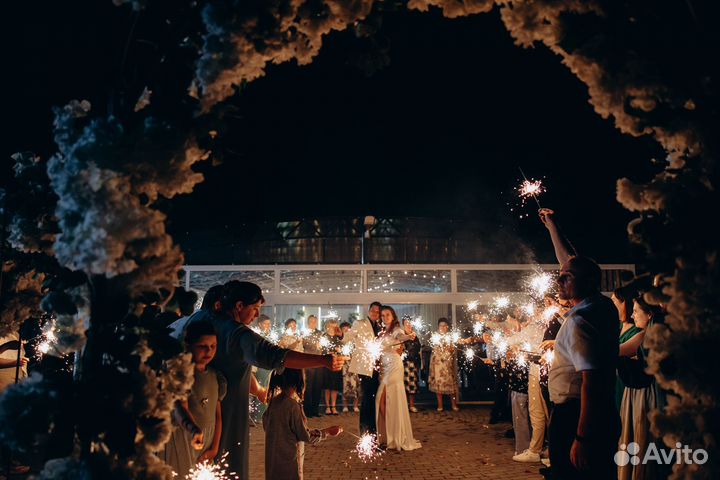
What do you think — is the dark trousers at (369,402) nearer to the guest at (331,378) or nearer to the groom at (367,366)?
the groom at (367,366)

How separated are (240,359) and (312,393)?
8578 millimetres

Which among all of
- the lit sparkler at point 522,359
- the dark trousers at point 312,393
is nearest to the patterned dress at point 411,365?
the dark trousers at point 312,393

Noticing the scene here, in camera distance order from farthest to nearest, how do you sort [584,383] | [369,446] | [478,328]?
[478,328]
[369,446]
[584,383]

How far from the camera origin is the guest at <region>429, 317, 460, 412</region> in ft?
42.0

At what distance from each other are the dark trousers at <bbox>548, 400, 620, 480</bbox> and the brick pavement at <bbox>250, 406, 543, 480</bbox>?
358 cm

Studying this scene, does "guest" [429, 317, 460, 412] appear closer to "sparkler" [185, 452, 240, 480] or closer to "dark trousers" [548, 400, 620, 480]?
"dark trousers" [548, 400, 620, 480]

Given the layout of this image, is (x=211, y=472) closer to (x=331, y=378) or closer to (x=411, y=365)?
(x=331, y=378)

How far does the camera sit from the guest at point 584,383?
3162 mm

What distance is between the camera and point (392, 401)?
27.0 feet

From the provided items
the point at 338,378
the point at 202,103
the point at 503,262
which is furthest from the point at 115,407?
the point at 503,262

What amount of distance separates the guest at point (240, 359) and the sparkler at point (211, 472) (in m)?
0.04

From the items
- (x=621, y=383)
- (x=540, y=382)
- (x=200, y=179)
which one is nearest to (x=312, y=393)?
(x=540, y=382)

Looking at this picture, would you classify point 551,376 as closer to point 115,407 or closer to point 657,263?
point 657,263

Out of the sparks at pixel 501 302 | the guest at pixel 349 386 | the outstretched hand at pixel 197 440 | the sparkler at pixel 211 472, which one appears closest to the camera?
the outstretched hand at pixel 197 440
